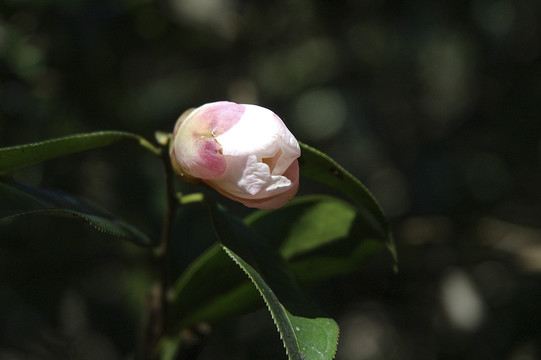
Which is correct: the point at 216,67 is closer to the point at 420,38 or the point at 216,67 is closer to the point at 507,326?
Result: the point at 420,38

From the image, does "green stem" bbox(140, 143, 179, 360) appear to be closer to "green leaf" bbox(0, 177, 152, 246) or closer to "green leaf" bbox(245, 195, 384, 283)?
"green leaf" bbox(0, 177, 152, 246)

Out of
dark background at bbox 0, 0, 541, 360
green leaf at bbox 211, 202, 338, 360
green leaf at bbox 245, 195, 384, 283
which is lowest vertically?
dark background at bbox 0, 0, 541, 360

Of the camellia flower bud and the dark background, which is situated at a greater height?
the camellia flower bud

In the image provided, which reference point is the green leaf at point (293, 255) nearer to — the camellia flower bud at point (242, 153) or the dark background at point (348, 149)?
the camellia flower bud at point (242, 153)

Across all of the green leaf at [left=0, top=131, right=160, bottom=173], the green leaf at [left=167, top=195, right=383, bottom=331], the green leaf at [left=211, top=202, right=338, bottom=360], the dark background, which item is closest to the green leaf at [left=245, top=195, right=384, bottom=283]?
the green leaf at [left=167, top=195, right=383, bottom=331]

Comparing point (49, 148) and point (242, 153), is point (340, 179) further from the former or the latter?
point (49, 148)

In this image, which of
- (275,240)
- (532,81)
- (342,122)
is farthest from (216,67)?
(275,240)

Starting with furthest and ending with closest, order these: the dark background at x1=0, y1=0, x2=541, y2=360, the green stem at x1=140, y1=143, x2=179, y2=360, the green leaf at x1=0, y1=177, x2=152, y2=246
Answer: the dark background at x1=0, y1=0, x2=541, y2=360
the green stem at x1=140, y1=143, x2=179, y2=360
the green leaf at x1=0, y1=177, x2=152, y2=246

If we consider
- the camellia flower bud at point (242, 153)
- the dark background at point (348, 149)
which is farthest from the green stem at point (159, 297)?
the dark background at point (348, 149)

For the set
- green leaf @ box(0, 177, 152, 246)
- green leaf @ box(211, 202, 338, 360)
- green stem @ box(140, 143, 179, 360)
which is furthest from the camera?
green stem @ box(140, 143, 179, 360)
